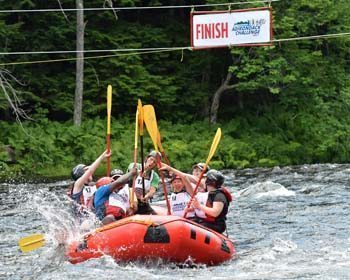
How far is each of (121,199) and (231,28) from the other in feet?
28.7

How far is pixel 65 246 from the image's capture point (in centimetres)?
1166

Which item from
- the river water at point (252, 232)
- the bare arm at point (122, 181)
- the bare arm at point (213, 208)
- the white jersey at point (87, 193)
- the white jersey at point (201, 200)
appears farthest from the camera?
the white jersey at point (87, 193)

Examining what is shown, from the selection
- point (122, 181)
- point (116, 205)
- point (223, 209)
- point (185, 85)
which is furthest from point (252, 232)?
point (185, 85)

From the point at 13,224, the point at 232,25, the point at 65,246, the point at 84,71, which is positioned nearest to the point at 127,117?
the point at 84,71

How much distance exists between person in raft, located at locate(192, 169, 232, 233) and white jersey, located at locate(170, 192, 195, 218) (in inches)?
7.0

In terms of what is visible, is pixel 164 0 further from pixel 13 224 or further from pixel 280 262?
pixel 280 262

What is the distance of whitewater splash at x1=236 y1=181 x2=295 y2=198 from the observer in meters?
17.9

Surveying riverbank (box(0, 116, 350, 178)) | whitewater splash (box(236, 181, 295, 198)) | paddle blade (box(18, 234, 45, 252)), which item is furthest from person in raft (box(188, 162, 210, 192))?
Answer: riverbank (box(0, 116, 350, 178))

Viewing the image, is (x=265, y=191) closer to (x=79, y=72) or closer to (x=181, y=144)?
(x=181, y=144)

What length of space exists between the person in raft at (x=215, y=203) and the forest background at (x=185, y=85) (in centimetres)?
1288

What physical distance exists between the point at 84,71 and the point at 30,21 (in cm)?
228

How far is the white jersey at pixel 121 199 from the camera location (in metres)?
11.4

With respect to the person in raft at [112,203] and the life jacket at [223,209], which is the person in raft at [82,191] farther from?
the life jacket at [223,209]

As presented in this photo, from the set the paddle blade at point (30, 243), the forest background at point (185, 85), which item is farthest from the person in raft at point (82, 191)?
the forest background at point (185, 85)
